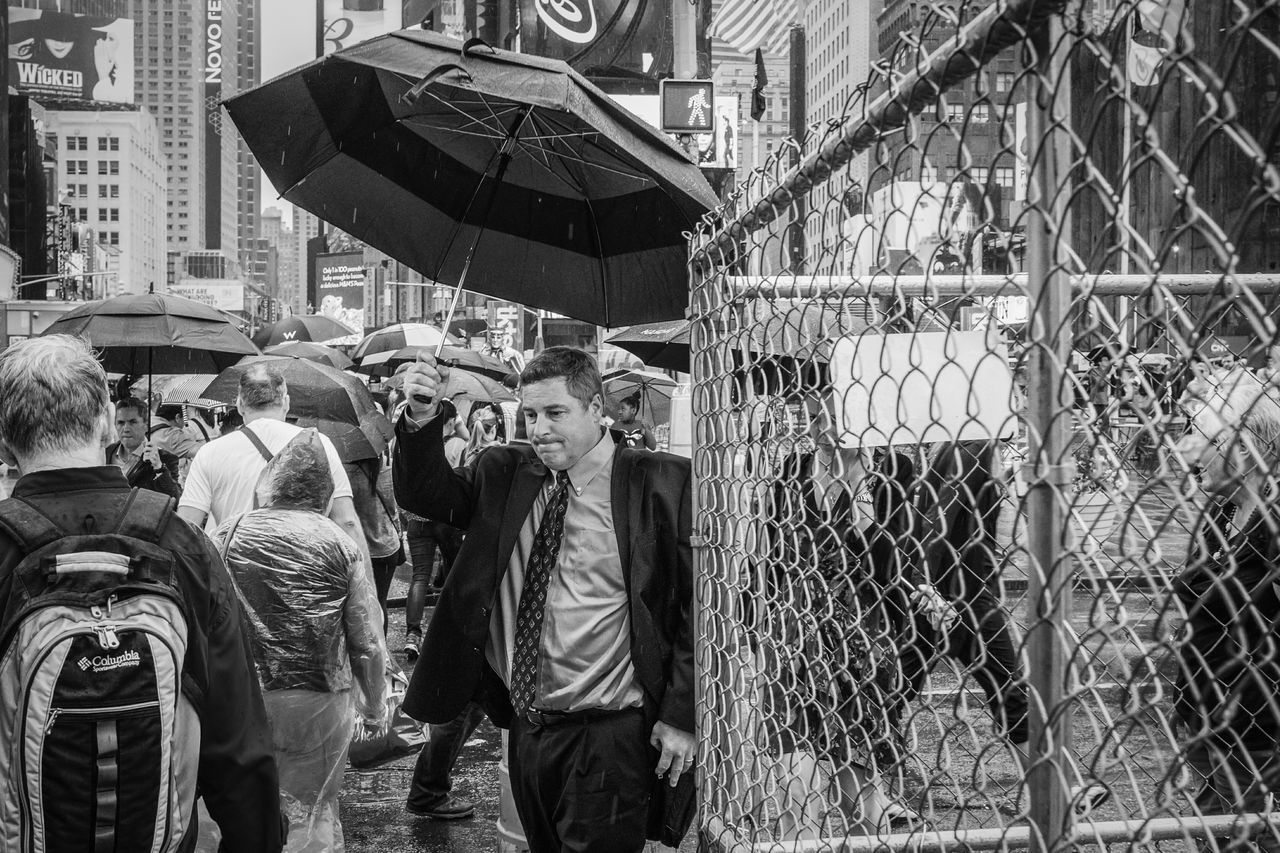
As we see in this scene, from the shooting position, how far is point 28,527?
260 centimetres

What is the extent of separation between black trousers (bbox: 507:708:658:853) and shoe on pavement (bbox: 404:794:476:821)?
2.27m

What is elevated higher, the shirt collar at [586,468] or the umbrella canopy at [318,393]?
the umbrella canopy at [318,393]

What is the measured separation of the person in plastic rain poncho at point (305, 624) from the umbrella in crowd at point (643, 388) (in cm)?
825

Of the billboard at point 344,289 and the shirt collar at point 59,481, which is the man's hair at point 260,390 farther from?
the billboard at point 344,289

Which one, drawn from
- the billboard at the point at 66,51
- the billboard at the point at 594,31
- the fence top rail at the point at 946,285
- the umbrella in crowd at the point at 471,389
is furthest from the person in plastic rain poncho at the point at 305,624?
the billboard at the point at 66,51

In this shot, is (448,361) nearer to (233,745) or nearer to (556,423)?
(556,423)

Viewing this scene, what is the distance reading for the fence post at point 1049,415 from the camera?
1.50 m

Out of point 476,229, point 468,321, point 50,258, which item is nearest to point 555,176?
point 476,229

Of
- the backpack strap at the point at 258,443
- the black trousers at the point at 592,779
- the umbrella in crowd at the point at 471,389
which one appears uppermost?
the umbrella in crowd at the point at 471,389

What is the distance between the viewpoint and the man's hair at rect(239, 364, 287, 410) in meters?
6.13

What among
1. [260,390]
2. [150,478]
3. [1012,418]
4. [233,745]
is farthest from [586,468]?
[150,478]

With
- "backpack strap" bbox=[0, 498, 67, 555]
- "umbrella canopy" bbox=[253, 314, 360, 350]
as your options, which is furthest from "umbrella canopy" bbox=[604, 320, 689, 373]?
"umbrella canopy" bbox=[253, 314, 360, 350]

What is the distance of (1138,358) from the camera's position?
2.91m

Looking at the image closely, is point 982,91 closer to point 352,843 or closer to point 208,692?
point 208,692
